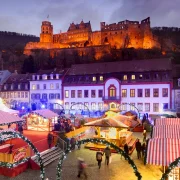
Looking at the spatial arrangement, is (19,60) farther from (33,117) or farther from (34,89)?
(33,117)

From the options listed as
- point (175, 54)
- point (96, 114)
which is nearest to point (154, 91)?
point (96, 114)

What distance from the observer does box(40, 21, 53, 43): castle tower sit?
118188mm

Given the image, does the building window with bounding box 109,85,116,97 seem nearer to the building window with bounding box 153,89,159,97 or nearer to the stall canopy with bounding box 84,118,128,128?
the building window with bounding box 153,89,159,97

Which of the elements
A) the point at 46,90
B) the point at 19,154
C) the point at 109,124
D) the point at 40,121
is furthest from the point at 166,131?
the point at 46,90

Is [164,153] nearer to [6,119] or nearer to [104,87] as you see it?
[6,119]

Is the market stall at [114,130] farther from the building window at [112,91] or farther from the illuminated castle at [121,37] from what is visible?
the illuminated castle at [121,37]

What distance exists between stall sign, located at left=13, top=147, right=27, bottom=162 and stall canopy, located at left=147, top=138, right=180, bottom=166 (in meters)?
8.53

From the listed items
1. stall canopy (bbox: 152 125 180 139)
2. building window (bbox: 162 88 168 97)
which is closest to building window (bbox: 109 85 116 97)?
building window (bbox: 162 88 168 97)

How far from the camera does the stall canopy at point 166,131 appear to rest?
44.1 feet

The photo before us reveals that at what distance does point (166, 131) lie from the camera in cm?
1411

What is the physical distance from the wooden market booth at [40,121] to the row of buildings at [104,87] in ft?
35.7

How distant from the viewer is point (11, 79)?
189 feet

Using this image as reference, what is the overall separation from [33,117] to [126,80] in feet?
70.3

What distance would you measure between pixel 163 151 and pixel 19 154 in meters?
9.31
